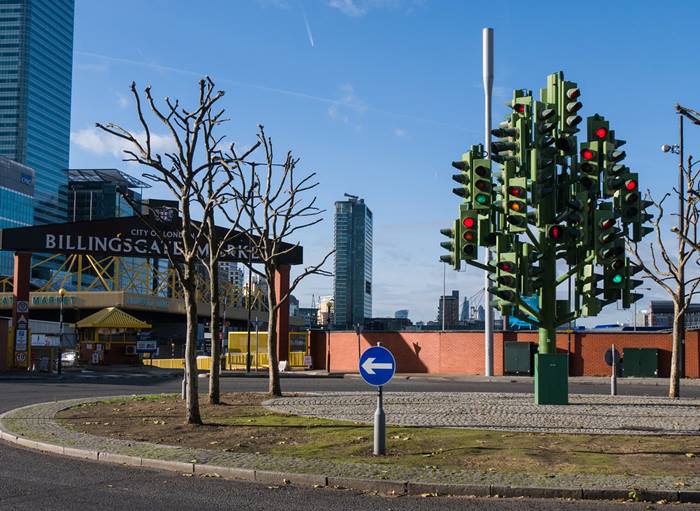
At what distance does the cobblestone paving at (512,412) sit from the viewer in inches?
591

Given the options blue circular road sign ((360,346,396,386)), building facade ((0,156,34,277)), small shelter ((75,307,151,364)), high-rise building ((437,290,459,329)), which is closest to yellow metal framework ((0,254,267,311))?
small shelter ((75,307,151,364))

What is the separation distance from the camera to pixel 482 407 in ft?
61.8

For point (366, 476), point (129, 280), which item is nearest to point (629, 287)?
point (366, 476)

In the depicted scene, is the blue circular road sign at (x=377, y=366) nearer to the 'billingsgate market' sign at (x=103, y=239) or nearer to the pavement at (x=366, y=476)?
the pavement at (x=366, y=476)

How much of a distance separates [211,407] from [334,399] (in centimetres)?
388

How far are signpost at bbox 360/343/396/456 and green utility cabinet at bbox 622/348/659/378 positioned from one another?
29.2m

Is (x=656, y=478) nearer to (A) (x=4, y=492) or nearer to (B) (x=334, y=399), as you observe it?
(A) (x=4, y=492)

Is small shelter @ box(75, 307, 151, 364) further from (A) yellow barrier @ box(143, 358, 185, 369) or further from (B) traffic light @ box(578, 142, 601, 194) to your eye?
(B) traffic light @ box(578, 142, 601, 194)

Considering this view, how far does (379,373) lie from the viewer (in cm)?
1193

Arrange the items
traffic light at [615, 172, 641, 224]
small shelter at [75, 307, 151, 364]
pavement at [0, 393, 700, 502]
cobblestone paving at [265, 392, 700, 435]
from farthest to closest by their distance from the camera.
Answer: small shelter at [75, 307, 151, 364]
traffic light at [615, 172, 641, 224]
cobblestone paving at [265, 392, 700, 435]
pavement at [0, 393, 700, 502]

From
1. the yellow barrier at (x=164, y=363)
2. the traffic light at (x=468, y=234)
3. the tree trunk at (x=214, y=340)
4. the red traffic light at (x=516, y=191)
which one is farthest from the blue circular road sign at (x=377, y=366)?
the yellow barrier at (x=164, y=363)

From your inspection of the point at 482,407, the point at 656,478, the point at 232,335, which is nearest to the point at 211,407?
the point at 482,407

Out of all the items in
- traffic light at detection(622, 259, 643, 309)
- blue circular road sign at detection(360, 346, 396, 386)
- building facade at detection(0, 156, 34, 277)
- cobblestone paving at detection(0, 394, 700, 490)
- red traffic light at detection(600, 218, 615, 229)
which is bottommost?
cobblestone paving at detection(0, 394, 700, 490)

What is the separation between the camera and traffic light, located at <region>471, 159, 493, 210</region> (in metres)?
16.8
